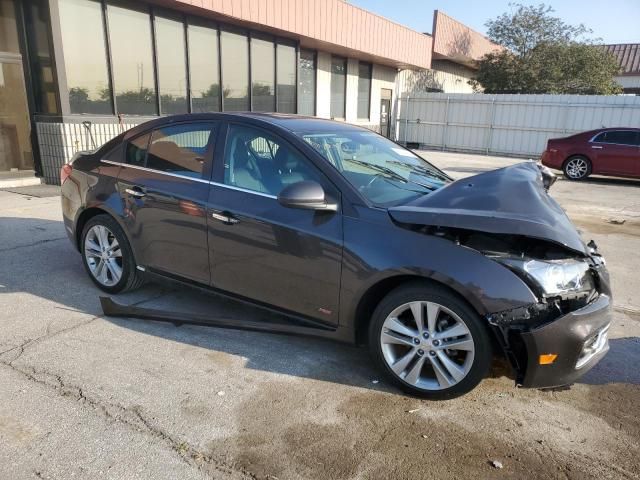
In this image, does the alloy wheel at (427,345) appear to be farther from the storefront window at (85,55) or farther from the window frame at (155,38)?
the storefront window at (85,55)

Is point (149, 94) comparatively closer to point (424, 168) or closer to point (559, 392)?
point (424, 168)

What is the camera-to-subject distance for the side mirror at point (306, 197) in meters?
3.03

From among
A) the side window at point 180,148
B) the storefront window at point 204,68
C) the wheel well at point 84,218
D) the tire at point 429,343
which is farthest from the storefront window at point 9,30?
the tire at point 429,343

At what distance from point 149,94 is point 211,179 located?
827 centimetres

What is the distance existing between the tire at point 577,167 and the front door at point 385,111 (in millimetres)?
8980

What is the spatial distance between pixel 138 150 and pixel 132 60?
284 inches

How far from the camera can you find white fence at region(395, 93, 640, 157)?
18.8 metres

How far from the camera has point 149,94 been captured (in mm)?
10875

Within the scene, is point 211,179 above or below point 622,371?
above

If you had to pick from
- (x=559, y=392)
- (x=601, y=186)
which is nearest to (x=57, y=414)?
(x=559, y=392)

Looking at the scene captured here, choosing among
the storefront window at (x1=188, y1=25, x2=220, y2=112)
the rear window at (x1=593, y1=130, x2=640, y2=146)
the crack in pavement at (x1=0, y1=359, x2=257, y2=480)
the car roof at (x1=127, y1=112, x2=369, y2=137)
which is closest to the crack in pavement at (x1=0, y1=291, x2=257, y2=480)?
the crack in pavement at (x1=0, y1=359, x2=257, y2=480)

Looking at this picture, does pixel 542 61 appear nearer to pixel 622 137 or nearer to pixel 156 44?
pixel 622 137

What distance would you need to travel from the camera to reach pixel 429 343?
113 inches

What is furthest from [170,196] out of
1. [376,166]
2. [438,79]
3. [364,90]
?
[438,79]
